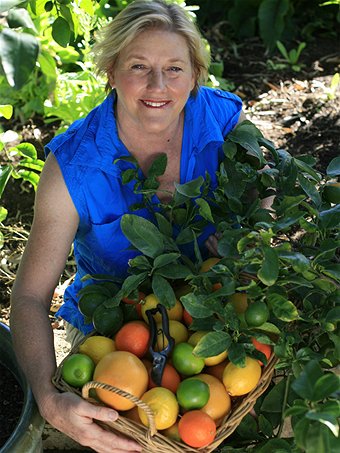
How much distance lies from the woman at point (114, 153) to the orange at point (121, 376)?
0.21m

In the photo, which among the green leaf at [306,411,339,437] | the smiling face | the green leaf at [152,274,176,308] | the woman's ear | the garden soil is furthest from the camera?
the garden soil

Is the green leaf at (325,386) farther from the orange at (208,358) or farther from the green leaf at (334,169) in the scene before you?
the green leaf at (334,169)

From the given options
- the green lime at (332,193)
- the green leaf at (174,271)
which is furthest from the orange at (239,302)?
the green lime at (332,193)

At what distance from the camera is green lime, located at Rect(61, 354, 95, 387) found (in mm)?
1529

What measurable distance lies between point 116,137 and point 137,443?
0.75m

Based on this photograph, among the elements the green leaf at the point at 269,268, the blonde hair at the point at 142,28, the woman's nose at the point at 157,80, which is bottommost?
the green leaf at the point at 269,268

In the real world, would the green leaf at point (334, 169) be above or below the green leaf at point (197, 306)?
above

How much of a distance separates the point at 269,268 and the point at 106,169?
57cm

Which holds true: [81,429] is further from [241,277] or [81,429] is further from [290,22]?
[290,22]

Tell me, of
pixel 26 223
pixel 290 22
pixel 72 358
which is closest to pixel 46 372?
A: pixel 72 358

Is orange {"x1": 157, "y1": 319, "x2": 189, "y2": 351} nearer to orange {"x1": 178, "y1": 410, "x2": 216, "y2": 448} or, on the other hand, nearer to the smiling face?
orange {"x1": 178, "y1": 410, "x2": 216, "y2": 448}

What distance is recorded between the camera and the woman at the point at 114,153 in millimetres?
1782

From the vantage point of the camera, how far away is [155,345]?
1.57 metres

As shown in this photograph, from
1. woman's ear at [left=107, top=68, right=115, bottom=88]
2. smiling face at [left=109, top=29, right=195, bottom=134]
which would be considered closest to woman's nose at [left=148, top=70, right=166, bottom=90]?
smiling face at [left=109, top=29, right=195, bottom=134]
